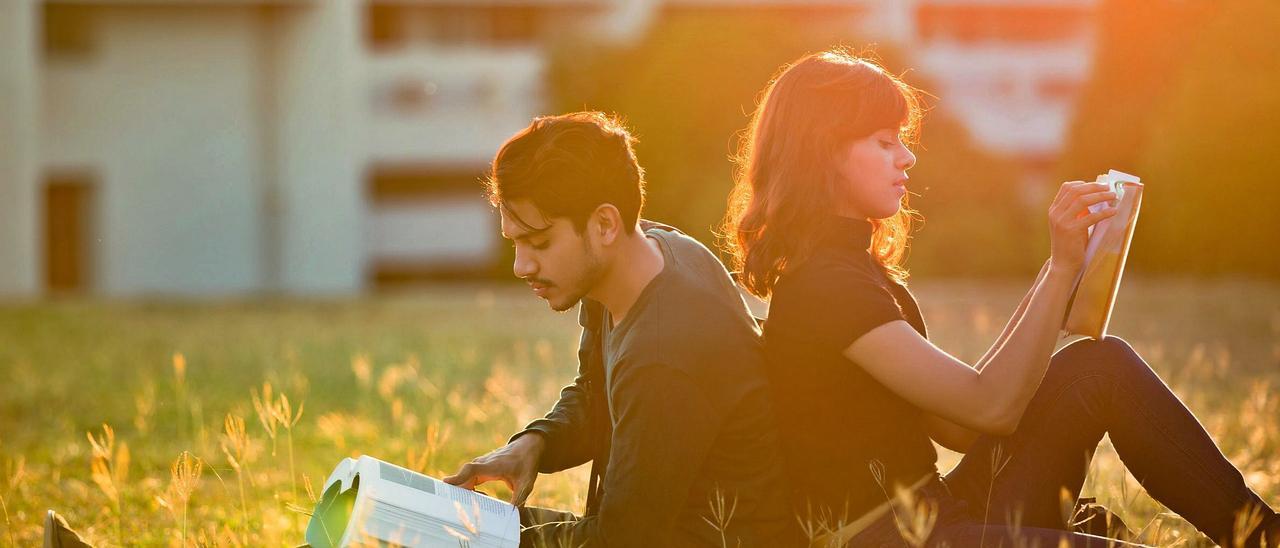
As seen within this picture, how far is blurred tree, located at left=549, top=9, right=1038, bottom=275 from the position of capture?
21234mm

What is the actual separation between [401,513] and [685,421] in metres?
0.57

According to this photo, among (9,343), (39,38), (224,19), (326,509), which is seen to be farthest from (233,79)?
(326,509)

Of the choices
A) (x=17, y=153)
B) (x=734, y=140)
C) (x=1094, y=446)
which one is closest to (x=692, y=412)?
(x=1094, y=446)

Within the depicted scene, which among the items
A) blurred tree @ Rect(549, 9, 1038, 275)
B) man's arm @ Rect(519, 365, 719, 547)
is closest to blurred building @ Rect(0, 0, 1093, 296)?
blurred tree @ Rect(549, 9, 1038, 275)

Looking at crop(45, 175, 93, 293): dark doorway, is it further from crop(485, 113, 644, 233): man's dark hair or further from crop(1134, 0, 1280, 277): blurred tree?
crop(485, 113, 644, 233): man's dark hair

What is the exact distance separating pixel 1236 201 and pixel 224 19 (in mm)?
17046

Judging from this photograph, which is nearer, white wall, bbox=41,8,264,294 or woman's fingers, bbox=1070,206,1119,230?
woman's fingers, bbox=1070,206,1119,230

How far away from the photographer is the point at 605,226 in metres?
3.02

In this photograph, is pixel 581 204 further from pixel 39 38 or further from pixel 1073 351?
pixel 39 38

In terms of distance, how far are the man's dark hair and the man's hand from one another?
59 centimetres

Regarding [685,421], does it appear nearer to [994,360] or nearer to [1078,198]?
[994,360]

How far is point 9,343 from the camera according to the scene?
41.6 feet

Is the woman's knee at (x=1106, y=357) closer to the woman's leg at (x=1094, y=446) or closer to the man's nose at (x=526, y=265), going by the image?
the woman's leg at (x=1094, y=446)

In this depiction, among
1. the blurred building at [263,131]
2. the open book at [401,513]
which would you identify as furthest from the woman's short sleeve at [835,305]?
the blurred building at [263,131]
